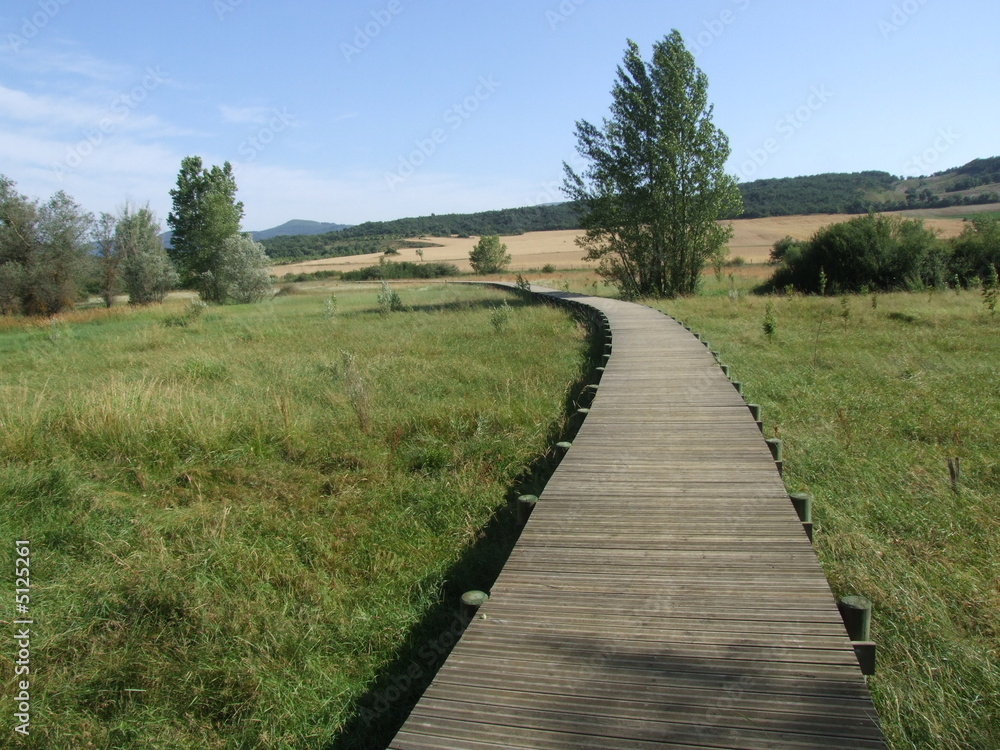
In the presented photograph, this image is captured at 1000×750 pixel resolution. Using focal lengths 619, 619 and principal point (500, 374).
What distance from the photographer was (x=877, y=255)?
874 inches

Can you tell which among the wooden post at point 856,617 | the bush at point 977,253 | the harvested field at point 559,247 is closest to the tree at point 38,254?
the harvested field at point 559,247

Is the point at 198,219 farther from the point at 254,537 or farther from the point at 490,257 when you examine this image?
the point at 254,537

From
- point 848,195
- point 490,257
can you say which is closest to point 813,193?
point 848,195

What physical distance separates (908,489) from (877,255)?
68.0 ft

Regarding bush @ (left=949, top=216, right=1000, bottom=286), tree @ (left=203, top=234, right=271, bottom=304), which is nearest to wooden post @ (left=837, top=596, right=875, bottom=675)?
bush @ (left=949, top=216, right=1000, bottom=286)

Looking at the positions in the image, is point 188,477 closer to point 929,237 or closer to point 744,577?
point 744,577

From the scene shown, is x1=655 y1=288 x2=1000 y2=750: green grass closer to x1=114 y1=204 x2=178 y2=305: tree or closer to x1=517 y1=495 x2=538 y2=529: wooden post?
x1=517 y1=495 x2=538 y2=529: wooden post

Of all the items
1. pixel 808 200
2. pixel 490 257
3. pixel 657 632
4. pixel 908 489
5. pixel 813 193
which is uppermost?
pixel 813 193

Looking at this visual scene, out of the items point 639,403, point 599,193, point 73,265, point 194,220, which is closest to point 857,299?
point 599,193

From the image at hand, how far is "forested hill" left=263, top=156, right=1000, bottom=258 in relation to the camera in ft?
223

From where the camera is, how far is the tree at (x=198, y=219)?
43.1 metres

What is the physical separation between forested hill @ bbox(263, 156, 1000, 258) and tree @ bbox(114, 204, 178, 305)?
27687mm

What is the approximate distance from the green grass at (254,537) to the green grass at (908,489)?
88.6 inches

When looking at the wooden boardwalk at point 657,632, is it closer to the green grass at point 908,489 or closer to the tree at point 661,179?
the green grass at point 908,489
